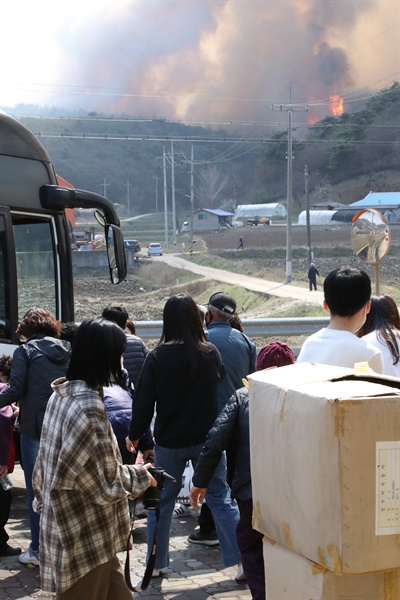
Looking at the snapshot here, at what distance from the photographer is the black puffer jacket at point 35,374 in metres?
5.23

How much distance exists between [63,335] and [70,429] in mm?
2572

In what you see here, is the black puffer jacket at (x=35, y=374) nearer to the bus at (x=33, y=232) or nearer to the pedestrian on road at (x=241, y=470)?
the pedestrian on road at (x=241, y=470)

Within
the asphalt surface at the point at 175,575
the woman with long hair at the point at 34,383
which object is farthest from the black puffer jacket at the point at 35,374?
the asphalt surface at the point at 175,575

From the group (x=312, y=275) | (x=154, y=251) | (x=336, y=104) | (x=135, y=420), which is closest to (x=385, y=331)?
(x=135, y=420)

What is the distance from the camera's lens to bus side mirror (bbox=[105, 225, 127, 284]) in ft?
24.6

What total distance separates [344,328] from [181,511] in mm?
3203

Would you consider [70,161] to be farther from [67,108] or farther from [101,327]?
[101,327]

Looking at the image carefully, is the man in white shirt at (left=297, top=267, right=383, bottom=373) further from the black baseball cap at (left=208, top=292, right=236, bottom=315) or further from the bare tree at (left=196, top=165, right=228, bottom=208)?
the bare tree at (left=196, top=165, right=228, bottom=208)

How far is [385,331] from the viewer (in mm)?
4762

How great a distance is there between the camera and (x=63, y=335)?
583 centimetres

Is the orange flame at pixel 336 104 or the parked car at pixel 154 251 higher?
the orange flame at pixel 336 104

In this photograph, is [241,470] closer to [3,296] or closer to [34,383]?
[34,383]

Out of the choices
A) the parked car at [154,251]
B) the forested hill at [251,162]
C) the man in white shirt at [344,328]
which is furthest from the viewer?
the forested hill at [251,162]

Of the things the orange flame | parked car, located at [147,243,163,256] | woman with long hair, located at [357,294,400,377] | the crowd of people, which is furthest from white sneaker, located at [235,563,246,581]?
the orange flame
